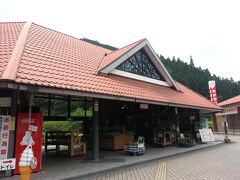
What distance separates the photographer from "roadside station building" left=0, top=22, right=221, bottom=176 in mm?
6277

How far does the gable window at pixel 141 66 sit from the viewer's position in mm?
12101

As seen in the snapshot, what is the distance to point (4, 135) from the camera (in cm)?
607

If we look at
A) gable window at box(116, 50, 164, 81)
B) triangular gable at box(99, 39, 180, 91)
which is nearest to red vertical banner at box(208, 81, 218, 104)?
triangular gable at box(99, 39, 180, 91)

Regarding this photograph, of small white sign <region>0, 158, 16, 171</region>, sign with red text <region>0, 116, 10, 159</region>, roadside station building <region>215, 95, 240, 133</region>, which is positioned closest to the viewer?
small white sign <region>0, 158, 16, 171</region>

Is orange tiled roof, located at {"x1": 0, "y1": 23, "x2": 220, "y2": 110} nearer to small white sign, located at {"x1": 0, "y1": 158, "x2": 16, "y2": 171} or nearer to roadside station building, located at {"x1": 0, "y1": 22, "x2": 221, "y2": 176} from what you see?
roadside station building, located at {"x1": 0, "y1": 22, "x2": 221, "y2": 176}

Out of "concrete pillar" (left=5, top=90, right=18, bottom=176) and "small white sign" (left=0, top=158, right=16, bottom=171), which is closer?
"small white sign" (left=0, top=158, right=16, bottom=171)

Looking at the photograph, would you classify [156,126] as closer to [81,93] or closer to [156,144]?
[156,144]

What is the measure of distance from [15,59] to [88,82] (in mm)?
2599

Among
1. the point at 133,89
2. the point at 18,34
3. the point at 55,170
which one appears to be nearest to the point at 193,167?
the point at 133,89

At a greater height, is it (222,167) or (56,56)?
(56,56)

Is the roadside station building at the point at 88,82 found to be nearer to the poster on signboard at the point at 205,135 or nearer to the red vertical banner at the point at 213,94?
the poster on signboard at the point at 205,135

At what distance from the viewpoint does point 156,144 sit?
44.1 feet

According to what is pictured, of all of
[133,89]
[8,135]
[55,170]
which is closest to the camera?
[8,135]

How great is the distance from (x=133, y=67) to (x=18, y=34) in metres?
6.29
